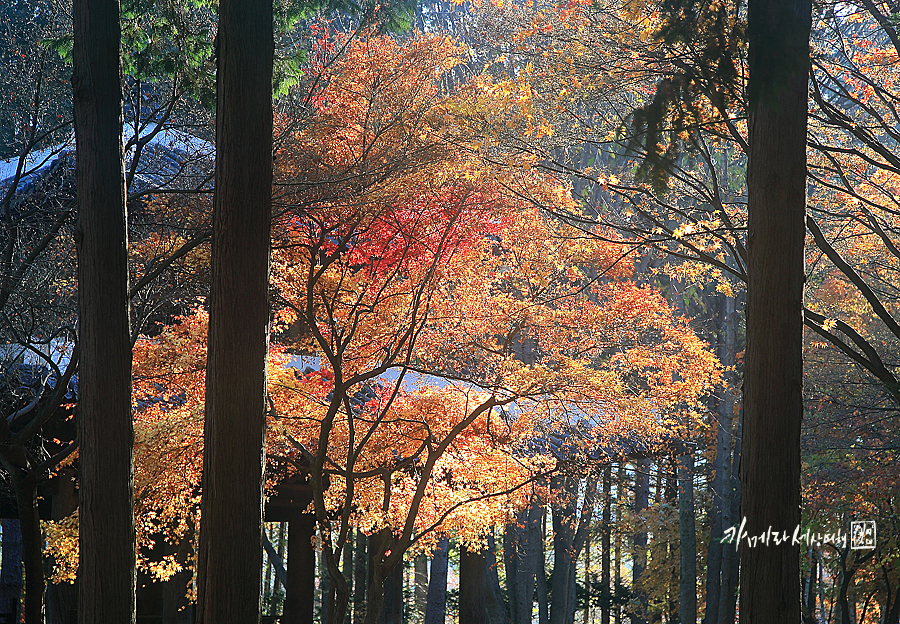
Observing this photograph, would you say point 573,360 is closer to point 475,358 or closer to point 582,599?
point 475,358

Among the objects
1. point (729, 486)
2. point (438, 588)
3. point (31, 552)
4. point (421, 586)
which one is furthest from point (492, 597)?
point (421, 586)

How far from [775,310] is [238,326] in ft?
9.29

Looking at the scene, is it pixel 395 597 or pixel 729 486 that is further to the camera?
pixel 395 597

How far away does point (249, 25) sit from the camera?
427 cm

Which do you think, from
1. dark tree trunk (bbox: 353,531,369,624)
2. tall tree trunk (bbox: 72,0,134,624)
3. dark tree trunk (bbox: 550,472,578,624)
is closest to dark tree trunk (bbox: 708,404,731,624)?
dark tree trunk (bbox: 550,472,578,624)

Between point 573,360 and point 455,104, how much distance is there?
11.0ft

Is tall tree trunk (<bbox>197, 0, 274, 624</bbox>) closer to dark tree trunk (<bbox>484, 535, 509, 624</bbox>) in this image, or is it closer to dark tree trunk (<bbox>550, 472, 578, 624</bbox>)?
dark tree trunk (<bbox>550, 472, 578, 624</bbox>)

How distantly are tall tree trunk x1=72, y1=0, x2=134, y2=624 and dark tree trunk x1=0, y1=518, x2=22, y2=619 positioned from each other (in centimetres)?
1035

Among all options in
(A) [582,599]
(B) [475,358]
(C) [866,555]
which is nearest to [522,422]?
(B) [475,358]

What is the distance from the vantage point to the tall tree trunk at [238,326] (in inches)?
160

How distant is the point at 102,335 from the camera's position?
5.11 metres

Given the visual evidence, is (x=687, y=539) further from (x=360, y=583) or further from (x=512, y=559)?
(x=360, y=583)

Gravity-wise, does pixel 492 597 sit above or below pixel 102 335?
below

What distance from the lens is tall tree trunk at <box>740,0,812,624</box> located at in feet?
12.7
